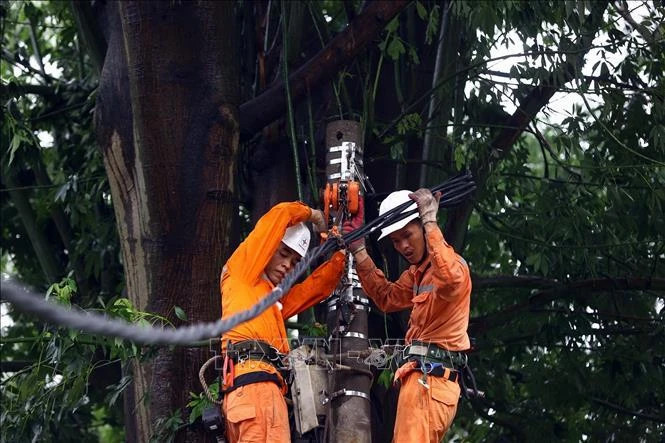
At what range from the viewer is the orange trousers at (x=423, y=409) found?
6703mm

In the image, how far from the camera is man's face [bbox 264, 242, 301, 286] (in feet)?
24.0

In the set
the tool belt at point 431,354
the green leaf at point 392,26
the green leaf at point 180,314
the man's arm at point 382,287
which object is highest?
the green leaf at point 392,26

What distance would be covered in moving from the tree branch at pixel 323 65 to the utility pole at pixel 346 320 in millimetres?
1212

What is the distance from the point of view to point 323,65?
8.58m

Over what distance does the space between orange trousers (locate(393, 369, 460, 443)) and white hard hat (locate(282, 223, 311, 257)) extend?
97 cm

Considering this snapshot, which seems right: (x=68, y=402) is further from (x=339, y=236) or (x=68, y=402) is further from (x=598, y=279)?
(x=598, y=279)

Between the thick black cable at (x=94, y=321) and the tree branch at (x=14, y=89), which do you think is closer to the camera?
the thick black cable at (x=94, y=321)

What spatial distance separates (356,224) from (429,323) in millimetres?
702

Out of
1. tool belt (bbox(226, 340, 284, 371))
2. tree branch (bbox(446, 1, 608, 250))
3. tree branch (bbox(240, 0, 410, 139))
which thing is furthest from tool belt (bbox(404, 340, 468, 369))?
tree branch (bbox(240, 0, 410, 139))

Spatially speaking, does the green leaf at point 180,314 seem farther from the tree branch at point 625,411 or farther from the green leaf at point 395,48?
the tree branch at point 625,411

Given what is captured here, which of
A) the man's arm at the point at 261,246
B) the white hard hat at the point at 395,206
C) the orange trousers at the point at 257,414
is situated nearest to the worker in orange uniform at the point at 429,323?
the white hard hat at the point at 395,206

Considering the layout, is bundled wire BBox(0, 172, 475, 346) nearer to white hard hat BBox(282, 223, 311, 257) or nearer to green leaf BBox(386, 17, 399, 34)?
white hard hat BBox(282, 223, 311, 257)

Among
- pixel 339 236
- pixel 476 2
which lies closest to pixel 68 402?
pixel 339 236

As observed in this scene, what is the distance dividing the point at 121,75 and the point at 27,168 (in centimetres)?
264
